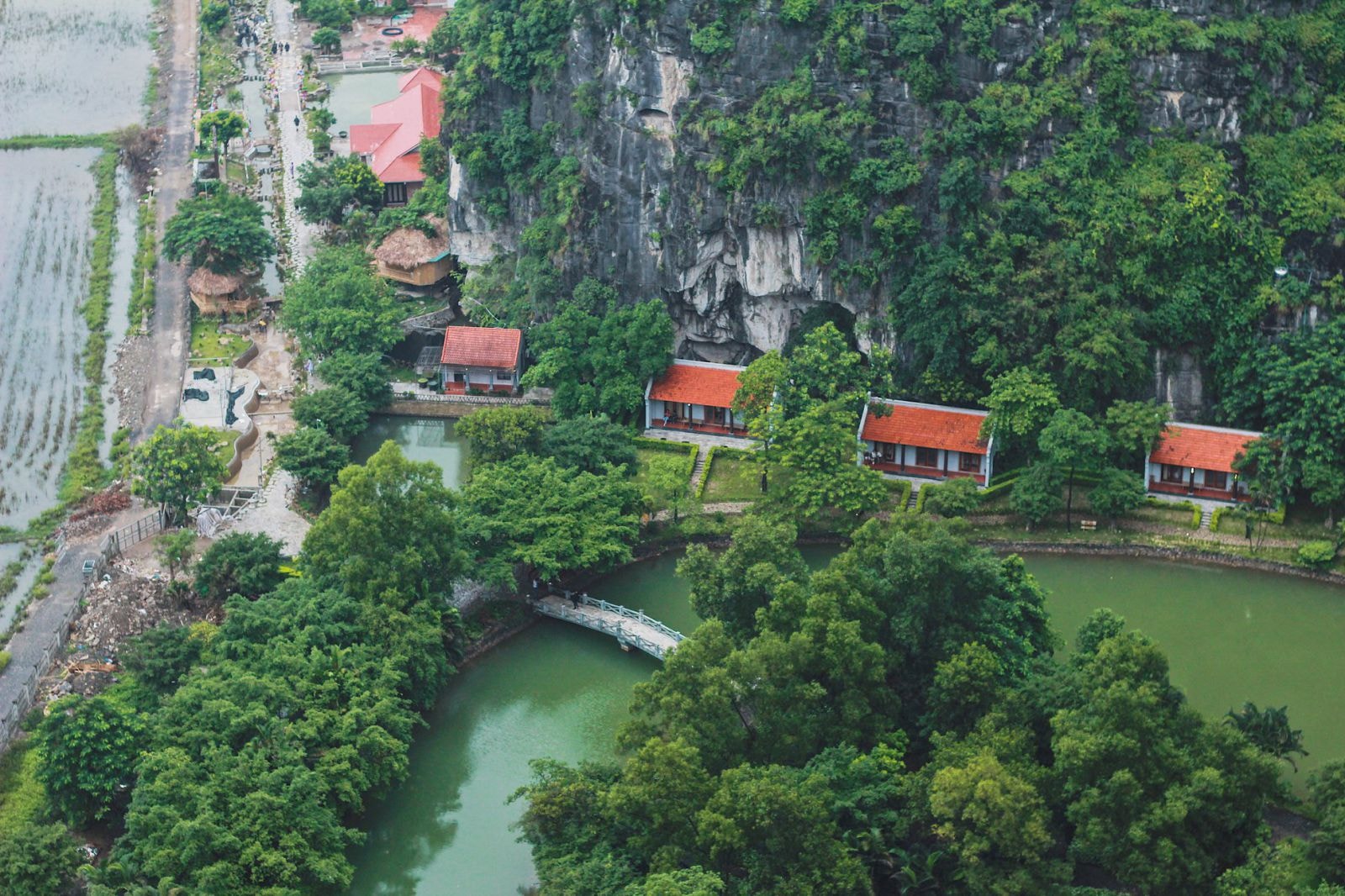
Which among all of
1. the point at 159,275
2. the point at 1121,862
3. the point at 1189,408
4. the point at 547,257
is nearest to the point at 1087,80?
the point at 1189,408

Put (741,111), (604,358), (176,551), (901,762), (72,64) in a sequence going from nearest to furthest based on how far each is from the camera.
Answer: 1. (901,762)
2. (176,551)
3. (741,111)
4. (604,358)
5. (72,64)

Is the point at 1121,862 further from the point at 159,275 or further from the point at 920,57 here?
the point at 159,275

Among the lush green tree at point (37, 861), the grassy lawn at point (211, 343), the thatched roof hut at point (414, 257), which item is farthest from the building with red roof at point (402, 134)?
the lush green tree at point (37, 861)

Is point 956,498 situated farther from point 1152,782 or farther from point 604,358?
point 1152,782

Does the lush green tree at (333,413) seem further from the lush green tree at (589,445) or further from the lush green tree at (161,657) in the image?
the lush green tree at (161,657)

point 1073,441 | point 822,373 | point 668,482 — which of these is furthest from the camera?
point 822,373

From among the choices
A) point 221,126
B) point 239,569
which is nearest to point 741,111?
point 239,569
